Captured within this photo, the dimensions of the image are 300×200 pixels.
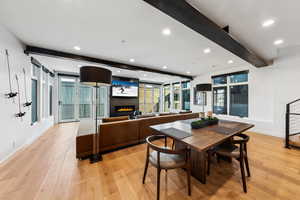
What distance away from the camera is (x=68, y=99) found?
6.10m

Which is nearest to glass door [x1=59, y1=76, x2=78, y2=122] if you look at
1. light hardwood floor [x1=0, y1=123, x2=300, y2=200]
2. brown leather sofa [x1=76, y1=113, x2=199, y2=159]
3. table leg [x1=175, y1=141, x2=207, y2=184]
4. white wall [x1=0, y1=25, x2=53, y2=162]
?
white wall [x1=0, y1=25, x2=53, y2=162]

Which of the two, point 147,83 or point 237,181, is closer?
point 237,181

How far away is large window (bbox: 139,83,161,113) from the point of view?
8500mm

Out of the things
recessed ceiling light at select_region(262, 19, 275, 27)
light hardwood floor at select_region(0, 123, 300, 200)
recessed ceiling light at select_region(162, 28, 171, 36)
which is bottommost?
light hardwood floor at select_region(0, 123, 300, 200)

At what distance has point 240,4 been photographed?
1610 mm

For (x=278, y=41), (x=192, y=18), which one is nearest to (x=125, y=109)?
(x=192, y=18)

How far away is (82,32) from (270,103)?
20.5 ft

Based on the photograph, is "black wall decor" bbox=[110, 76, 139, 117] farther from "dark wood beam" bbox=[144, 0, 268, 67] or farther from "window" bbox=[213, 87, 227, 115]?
"dark wood beam" bbox=[144, 0, 268, 67]

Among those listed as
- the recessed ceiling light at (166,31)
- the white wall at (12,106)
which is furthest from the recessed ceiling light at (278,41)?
the white wall at (12,106)

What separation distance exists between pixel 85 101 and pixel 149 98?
14.4ft

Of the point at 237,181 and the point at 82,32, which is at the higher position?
Result: the point at 82,32

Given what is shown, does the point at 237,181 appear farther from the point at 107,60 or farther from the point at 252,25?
the point at 107,60

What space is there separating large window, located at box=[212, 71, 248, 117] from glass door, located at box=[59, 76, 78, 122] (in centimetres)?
745

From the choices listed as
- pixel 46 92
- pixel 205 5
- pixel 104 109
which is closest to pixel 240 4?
pixel 205 5
